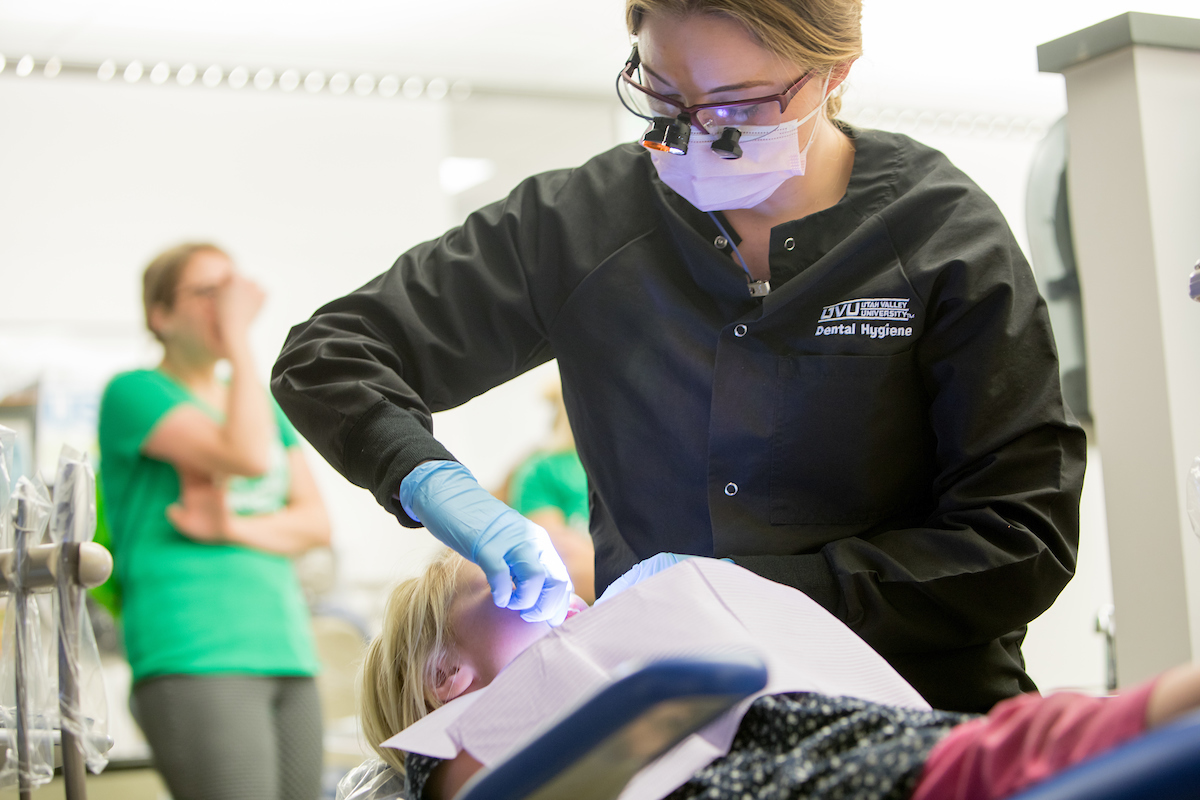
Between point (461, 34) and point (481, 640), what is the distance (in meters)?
3.27

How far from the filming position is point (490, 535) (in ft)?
4.14

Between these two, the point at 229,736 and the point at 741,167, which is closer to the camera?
the point at 741,167

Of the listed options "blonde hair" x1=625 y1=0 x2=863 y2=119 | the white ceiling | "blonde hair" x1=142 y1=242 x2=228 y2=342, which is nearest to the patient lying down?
"blonde hair" x1=625 y1=0 x2=863 y2=119

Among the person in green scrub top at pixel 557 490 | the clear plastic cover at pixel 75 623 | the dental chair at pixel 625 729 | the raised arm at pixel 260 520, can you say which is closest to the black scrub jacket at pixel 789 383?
the clear plastic cover at pixel 75 623

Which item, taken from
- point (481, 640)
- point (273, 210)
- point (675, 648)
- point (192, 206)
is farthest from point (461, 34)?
point (675, 648)

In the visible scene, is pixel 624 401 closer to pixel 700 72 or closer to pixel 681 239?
pixel 681 239

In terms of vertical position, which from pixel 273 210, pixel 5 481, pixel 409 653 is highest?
pixel 273 210

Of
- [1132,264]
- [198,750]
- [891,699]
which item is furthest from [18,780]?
[1132,264]

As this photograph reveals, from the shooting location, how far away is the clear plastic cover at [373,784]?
1438 millimetres

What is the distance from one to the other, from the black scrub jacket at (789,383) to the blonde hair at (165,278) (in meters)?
1.13

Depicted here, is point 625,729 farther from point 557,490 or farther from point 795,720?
point 557,490

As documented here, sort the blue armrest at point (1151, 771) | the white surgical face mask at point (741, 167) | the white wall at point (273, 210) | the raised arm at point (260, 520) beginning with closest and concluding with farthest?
the blue armrest at point (1151, 771), the white surgical face mask at point (741, 167), the raised arm at point (260, 520), the white wall at point (273, 210)

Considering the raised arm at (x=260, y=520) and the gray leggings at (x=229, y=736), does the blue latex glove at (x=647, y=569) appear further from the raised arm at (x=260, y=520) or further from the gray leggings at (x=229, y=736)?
→ the raised arm at (x=260, y=520)

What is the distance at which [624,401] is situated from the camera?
59.1 inches
